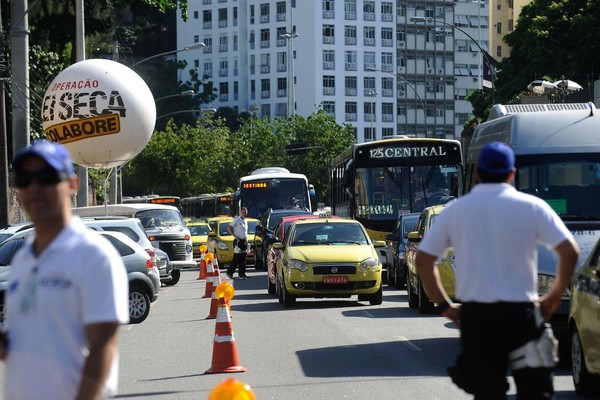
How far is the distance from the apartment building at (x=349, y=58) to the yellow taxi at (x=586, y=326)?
13244cm

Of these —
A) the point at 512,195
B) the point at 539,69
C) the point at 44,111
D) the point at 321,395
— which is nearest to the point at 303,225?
the point at 44,111

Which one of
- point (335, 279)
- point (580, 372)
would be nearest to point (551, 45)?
point (335, 279)

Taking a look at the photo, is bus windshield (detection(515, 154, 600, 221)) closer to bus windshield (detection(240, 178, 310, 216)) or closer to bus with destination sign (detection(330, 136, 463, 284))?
bus with destination sign (detection(330, 136, 463, 284))

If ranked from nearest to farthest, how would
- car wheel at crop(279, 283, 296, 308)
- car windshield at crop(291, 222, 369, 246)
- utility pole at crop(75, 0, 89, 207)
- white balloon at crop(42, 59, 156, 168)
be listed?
car wheel at crop(279, 283, 296, 308)
car windshield at crop(291, 222, 369, 246)
white balloon at crop(42, 59, 156, 168)
utility pole at crop(75, 0, 89, 207)

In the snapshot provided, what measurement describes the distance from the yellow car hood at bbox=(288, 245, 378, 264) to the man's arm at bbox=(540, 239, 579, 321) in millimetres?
16188

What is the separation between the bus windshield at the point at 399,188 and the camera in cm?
3475

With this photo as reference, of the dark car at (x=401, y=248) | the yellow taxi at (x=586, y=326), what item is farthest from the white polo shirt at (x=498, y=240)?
the dark car at (x=401, y=248)

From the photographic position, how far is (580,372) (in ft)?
37.8

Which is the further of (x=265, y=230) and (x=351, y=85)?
(x=351, y=85)

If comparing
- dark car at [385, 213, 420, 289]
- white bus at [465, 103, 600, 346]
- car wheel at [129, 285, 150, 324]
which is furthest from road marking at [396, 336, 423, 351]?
dark car at [385, 213, 420, 289]

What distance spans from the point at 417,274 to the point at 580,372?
345 inches

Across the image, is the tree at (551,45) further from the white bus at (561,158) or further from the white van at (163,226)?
the white bus at (561,158)

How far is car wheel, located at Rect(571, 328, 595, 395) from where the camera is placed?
37.3ft

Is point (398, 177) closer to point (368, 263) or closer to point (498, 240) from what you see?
point (368, 263)
